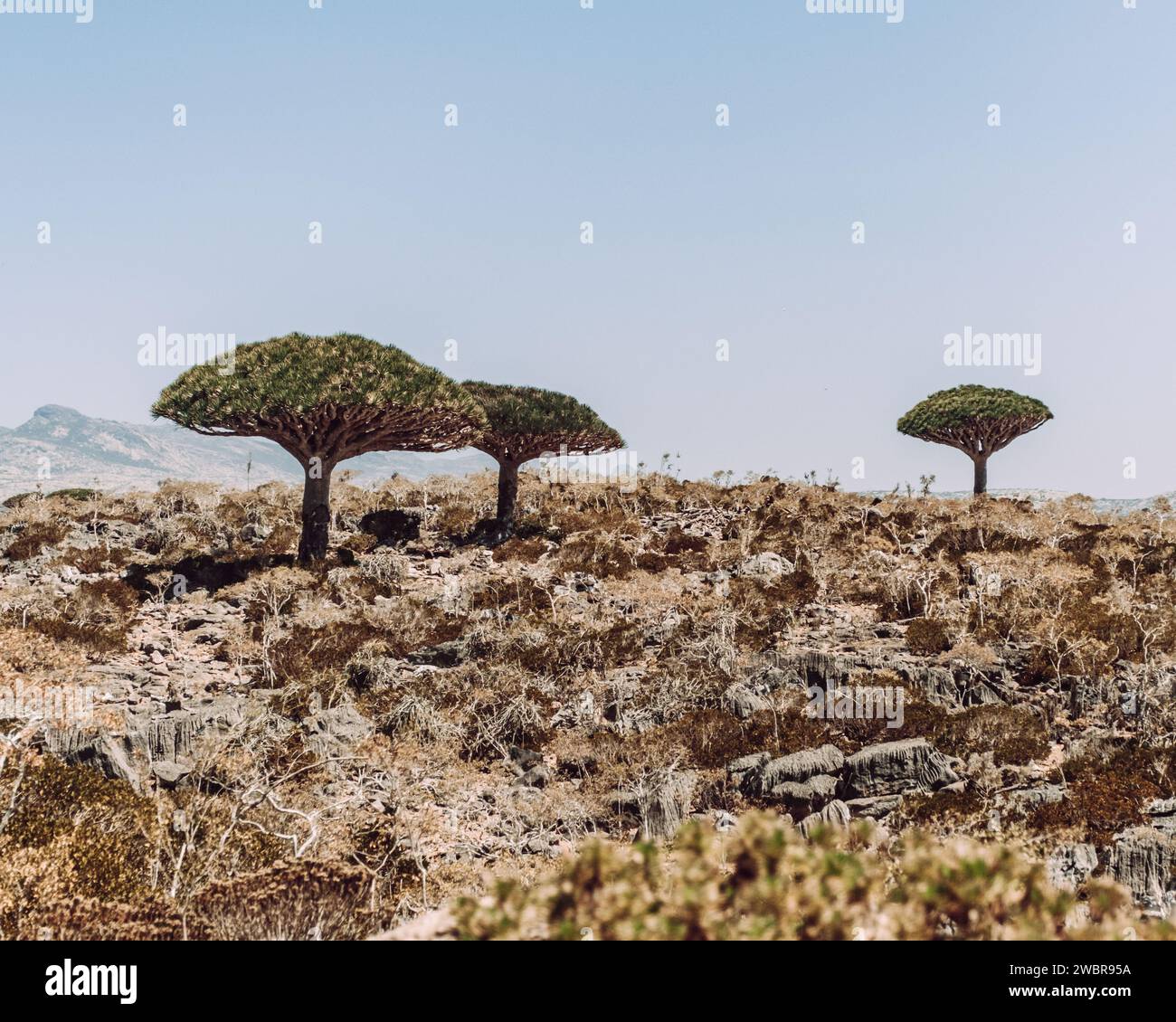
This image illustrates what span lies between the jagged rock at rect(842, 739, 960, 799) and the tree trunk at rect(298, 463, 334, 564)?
15052 millimetres

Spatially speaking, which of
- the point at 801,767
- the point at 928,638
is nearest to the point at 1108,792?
the point at 801,767

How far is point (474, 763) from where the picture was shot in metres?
10.6

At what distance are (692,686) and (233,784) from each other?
6.67 metres

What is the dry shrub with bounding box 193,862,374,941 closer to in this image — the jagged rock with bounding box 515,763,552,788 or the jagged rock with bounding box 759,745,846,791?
the jagged rock with bounding box 515,763,552,788

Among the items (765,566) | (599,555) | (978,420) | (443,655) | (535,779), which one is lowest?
(535,779)

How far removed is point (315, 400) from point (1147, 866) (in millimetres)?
17944

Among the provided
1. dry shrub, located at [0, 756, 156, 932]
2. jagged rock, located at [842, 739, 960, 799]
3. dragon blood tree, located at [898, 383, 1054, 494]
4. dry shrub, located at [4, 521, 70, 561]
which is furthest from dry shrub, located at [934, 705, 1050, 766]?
dragon blood tree, located at [898, 383, 1054, 494]

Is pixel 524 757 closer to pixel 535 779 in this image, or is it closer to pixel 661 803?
pixel 535 779

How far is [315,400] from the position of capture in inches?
743

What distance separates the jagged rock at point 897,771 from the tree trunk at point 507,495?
15.5 m
